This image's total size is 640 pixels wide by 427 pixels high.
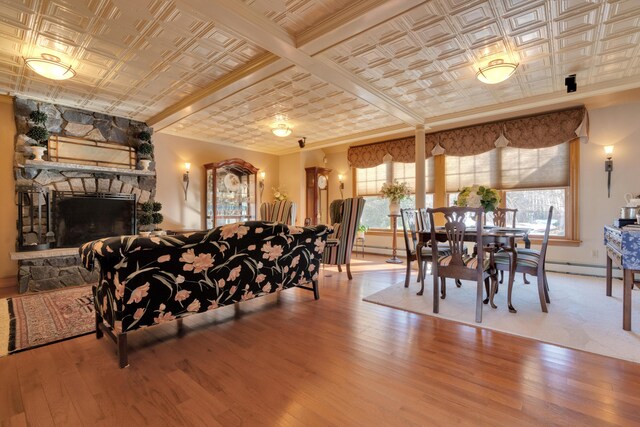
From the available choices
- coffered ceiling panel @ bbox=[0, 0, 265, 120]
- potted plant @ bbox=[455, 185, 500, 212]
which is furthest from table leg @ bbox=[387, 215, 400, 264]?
coffered ceiling panel @ bbox=[0, 0, 265, 120]

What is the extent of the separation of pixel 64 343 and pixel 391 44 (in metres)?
3.87

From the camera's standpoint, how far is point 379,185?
7121 millimetres

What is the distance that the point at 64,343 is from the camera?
2.36m

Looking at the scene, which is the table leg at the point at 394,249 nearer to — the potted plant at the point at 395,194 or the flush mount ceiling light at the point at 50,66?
the potted plant at the point at 395,194

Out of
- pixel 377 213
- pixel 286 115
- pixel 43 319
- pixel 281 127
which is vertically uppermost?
pixel 286 115

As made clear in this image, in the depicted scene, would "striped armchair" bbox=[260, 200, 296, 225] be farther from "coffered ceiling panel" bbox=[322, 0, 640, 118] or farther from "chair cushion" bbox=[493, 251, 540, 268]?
"chair cushion" bbox=[493, 251, 540, 268]

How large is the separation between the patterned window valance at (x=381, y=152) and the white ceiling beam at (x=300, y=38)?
2.44 metres

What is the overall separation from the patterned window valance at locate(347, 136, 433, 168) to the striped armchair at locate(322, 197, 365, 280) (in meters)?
2.51

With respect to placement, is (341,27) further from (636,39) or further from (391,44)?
(636,39)

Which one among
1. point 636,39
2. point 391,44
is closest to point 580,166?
point 636,39

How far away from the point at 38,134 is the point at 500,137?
23.6 feet

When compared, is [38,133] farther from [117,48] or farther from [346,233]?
[346,233]

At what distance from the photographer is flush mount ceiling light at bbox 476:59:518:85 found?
3.04 meters

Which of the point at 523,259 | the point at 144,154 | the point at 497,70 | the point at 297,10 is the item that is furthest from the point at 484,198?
the point at 144,154
